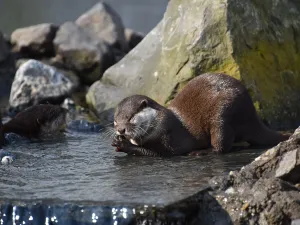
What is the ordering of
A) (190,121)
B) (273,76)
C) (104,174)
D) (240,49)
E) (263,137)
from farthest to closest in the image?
(273,76) < (240,49) < (263,137) < (190,121) < (104,174)

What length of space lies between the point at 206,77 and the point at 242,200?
1.99 m

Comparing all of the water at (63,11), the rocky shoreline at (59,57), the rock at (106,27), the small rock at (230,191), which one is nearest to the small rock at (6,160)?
the small rock at (230,191)

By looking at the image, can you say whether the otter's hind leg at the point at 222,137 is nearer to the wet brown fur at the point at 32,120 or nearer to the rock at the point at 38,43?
the wet brown fur at the point at 32,120

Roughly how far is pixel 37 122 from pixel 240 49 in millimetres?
2135

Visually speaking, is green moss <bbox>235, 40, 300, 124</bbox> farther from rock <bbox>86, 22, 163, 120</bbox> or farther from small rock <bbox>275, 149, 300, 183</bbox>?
small rock <bbox>275, 149, 300, 183</bbox>

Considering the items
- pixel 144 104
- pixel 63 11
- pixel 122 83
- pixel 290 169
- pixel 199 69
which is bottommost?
pixel 290 169

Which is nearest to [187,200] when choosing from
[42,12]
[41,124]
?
[41,124]

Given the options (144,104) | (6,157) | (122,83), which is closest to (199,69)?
(144,104)

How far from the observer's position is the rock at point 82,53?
10742 millimetres

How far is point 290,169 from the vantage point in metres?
4.92

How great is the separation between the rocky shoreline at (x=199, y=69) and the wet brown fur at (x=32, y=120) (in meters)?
0.65

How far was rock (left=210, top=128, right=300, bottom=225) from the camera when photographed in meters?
4.57

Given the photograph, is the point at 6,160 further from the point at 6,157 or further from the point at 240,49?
the point at 240,49

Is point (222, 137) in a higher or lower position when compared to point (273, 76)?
lower
